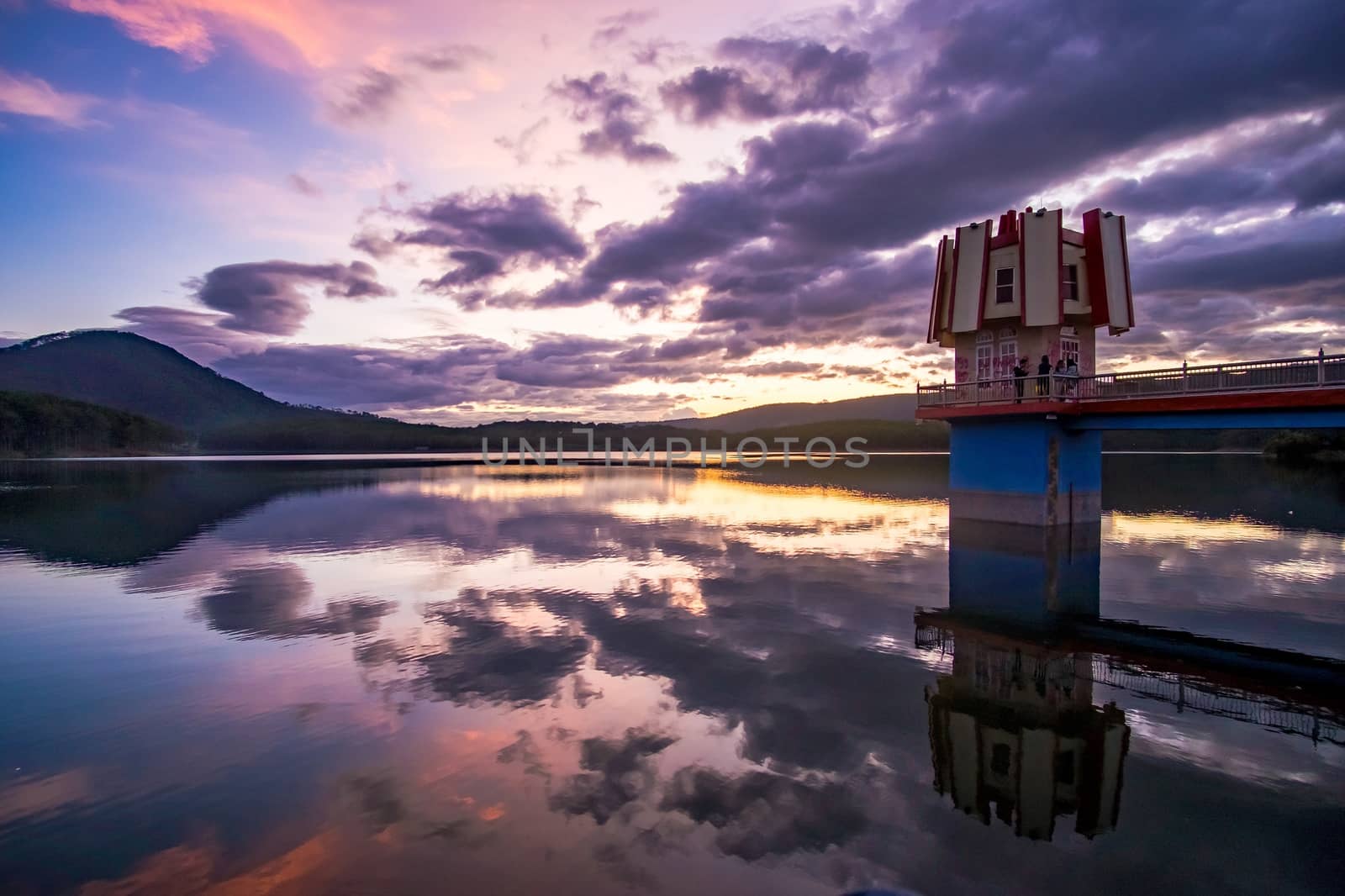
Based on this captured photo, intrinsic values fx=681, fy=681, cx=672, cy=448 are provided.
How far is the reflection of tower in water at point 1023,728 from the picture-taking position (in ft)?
28.3

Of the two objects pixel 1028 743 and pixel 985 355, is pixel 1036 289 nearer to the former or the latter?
→ pixel 985 355

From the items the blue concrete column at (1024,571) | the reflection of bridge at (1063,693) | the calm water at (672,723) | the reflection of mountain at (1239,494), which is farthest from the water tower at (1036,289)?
the reflection of bridge at (1063,693)

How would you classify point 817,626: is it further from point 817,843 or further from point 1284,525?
point 1284,525

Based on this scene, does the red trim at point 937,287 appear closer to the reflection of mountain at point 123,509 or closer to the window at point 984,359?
the window at point 984,359

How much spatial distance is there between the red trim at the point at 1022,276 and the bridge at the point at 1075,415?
3253 mm

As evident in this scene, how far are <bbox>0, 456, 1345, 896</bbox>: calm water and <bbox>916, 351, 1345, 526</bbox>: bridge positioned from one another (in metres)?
5.01

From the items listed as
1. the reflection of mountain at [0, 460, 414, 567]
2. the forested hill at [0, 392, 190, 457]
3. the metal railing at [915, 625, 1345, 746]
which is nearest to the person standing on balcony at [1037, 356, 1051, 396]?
the metal railing at [915, 625, 1345, 746]

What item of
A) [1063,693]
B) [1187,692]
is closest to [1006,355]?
[1187,692]

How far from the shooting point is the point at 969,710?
11.4 meters

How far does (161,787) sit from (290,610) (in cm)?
995

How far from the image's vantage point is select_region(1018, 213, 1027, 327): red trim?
3184 centimetres

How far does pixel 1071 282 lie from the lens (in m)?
32.8

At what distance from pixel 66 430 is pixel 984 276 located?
201841 millimetres

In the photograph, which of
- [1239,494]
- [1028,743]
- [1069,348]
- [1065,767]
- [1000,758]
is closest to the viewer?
[1065,767]
